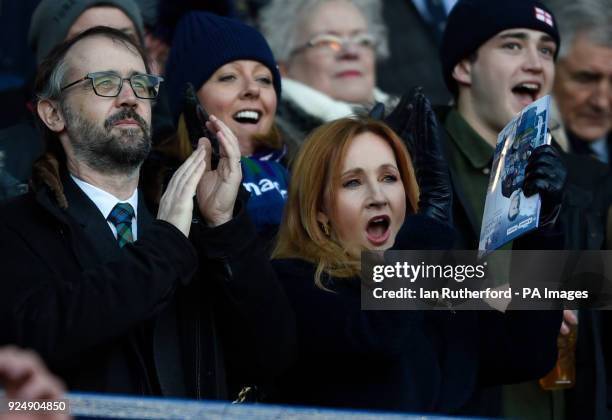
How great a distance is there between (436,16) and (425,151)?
3.11m

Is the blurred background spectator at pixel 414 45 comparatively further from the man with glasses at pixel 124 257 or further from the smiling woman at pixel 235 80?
the man with glasses at pixel 124 257

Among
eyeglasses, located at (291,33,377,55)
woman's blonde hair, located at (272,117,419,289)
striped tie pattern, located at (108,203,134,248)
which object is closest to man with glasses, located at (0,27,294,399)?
striped tie pattern, located at (108,203,134,248)

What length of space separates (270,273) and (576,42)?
3.59 metres

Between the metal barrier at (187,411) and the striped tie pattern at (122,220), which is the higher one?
the striped tie pattern at (122,220)

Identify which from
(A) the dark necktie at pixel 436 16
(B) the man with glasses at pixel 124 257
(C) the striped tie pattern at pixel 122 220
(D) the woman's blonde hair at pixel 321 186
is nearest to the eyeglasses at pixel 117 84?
(B) the man with glasses at pixel 124 257

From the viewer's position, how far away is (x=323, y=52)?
701 cm

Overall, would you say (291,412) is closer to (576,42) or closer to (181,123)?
(181,123)

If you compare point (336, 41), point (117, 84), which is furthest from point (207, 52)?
point (336, 41)

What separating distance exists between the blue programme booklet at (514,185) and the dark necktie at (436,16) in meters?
3.29

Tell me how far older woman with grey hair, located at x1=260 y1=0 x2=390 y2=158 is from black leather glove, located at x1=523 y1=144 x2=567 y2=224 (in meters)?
2.27

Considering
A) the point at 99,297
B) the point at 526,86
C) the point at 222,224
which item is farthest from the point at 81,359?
the point at 526,86

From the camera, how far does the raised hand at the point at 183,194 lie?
4488 mm

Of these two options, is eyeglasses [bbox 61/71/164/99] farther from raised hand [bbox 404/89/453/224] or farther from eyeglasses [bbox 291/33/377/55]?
eyeglasses [bbox 291/33/377/55]

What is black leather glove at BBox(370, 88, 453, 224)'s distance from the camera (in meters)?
4.95
